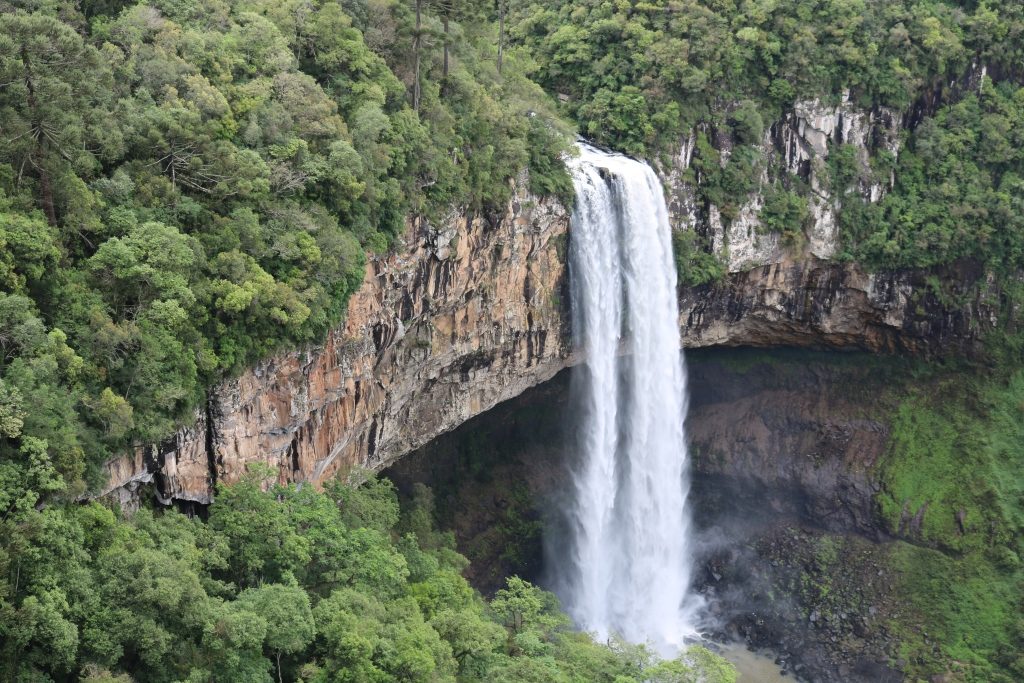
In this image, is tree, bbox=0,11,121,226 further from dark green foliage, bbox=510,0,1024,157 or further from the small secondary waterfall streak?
dark green foliage, bbox=510,0,1024,157

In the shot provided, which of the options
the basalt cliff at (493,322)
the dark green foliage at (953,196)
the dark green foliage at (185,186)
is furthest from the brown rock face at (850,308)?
the dark green foliage at (185,186)

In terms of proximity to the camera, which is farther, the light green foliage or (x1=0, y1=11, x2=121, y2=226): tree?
the light green foliage

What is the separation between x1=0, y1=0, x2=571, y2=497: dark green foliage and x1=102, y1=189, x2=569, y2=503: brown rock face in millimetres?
844

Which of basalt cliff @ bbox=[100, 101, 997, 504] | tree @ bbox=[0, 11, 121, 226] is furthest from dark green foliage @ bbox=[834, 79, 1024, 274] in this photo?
tree @ bbox=[0, 11, 121, 226]

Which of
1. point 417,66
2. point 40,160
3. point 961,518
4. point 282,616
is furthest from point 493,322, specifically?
Result: point 961,518

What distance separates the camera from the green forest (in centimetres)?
1459

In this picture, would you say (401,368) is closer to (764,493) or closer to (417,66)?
(417,66)

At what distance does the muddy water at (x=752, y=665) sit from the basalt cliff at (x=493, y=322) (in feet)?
35.5

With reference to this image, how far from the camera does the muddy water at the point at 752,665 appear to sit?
98.4ft

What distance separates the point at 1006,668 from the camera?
30766mm

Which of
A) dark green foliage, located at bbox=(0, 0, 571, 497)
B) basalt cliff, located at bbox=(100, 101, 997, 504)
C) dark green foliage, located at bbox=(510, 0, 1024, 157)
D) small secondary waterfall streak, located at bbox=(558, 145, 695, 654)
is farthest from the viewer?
dark green foliage, located at bbox=(510, 0, 1024, 157)

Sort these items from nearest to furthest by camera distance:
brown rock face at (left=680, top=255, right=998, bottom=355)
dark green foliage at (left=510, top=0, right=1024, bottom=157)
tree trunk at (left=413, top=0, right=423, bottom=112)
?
tree trunk at (left=413, top=0, right=423, bottom=112)
dark green foliage at (left=510, top=0, right=1024, bottom=157)
brown rock face at (left=680, top=255, right=998, bottom=355)

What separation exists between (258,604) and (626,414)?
1823 cm

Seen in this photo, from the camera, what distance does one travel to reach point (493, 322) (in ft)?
92.9
